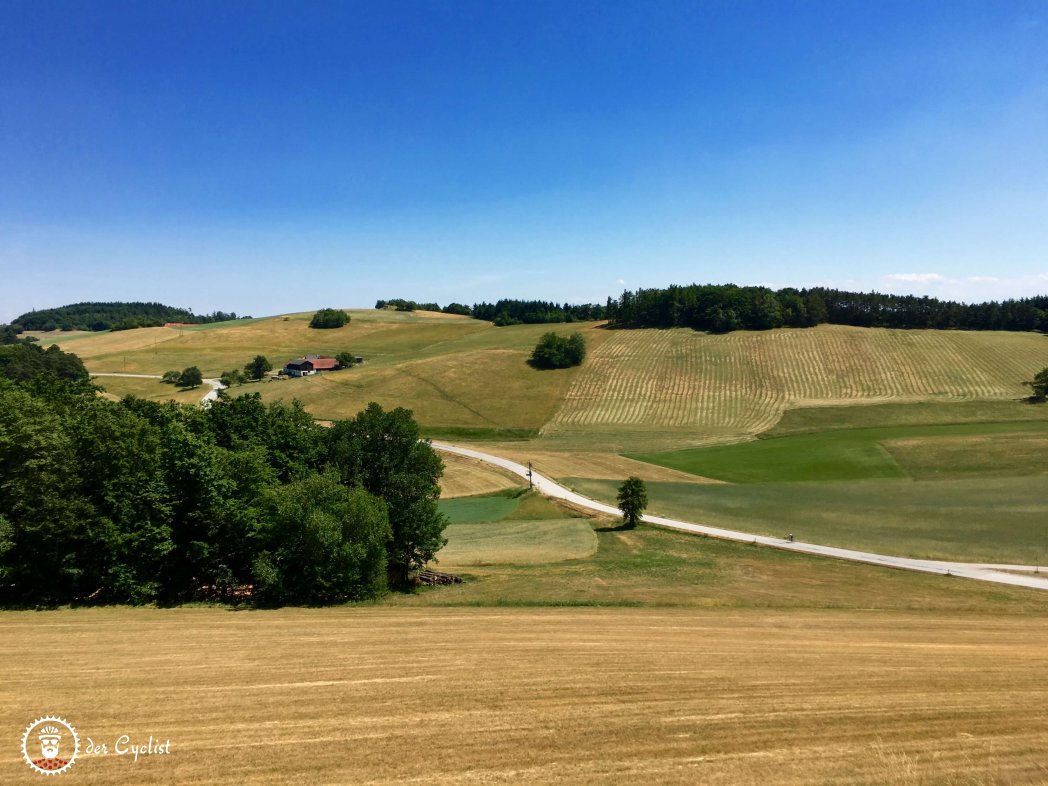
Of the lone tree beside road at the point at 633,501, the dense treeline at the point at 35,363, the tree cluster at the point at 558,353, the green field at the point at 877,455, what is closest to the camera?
the lone tree beside road at the point at 633,501

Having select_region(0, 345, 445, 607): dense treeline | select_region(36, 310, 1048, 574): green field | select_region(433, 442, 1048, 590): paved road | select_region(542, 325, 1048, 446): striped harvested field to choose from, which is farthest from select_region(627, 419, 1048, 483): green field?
select_region(0, 345, 445, 607): dense treeline

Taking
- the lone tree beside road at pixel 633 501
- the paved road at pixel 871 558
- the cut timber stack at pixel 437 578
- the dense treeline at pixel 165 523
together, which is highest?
the dense treeline at pixel 165 523

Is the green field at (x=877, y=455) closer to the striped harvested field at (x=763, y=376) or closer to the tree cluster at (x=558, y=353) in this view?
the striped harvested field at (x=763, y=376)

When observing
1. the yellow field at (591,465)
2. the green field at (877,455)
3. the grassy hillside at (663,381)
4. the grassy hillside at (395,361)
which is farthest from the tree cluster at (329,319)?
the green field at (877,455)

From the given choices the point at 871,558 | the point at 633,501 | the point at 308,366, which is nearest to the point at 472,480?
the point at 633,501

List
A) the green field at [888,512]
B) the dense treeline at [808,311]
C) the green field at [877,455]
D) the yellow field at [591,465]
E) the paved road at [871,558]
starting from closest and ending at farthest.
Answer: the paved road at [871,558] → the green field at [888,512] → the green field at [877,455] → the yellow field at [591,465] → the dense treeline at [808,311]

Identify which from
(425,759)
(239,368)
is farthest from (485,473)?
(239,368)

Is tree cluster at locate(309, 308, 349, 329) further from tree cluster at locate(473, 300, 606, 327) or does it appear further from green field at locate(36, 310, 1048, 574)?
tree cluster at locate(473, 300, 606, 327)
